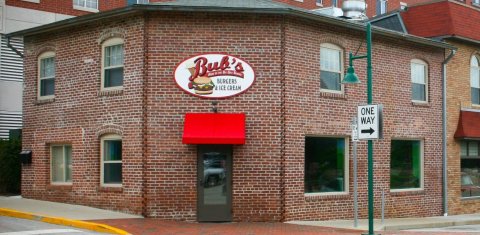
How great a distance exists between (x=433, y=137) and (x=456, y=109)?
5.33 ft

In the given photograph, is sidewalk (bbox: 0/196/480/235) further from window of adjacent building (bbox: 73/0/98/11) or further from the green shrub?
window of adjacent building (bbox: 73/0/98/11)

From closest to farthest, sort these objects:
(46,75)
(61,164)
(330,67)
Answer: (330,67) < (61,164) < (46,75)

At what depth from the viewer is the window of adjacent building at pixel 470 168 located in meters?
23.9

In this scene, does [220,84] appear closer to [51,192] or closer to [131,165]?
[131,165]

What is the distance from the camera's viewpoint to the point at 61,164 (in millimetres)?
20500

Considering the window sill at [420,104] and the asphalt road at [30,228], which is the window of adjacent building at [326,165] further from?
the asphalt road at [30,228]

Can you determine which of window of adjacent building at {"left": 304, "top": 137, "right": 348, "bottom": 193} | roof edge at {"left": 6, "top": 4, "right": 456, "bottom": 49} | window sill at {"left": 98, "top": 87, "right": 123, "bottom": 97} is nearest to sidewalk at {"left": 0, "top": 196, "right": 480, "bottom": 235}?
window of adjacent building at {"left": 304, "top": 137, "right": 348, "bottom": 193}

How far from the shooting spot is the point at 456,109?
23469 mm

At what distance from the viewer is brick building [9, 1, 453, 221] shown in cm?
1762

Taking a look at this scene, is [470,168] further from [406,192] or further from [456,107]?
[406,192]

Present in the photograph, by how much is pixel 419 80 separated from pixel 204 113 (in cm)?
859

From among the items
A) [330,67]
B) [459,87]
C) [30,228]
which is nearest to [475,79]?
[459,87]

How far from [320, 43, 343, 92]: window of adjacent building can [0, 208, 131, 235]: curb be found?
7.66m

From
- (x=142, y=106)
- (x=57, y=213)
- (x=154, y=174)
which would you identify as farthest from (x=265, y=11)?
(x=57, y=213)
